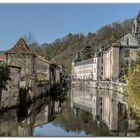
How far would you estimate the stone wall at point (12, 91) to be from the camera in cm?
1259

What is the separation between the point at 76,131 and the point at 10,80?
12.4 ft

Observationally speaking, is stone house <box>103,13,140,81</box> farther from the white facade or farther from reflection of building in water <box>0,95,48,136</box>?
A: reflection of building in water <box>0,95,48,136</box>

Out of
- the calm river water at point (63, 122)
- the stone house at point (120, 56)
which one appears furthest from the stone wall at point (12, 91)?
the stone house at point (120, 56)

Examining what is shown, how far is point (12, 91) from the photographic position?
13.6 metres

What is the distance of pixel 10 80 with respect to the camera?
13.1 m

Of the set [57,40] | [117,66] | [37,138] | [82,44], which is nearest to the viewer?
[37,138]

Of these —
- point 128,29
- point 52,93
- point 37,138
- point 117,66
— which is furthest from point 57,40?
point 52,93

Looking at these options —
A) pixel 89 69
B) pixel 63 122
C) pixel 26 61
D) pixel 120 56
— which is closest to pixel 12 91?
pixel 63 122

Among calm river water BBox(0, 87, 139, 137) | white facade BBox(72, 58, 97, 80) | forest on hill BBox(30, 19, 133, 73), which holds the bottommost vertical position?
calm river water BBox(0, 87, 139, 137)

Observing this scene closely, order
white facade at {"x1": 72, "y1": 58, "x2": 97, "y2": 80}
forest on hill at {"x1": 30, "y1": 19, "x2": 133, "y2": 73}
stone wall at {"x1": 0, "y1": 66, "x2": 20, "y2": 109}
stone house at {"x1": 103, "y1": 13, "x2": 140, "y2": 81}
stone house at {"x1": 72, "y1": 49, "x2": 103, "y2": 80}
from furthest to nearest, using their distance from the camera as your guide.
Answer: white facade at {"x1": 72, "y1": 58, "x2": 97, "y2": 80}
stone house at {"x1": 72, "y1": 49, "x2": 103, "y2": 80}
stone house at {"x1": 103, "y1": 13, "x2": 140, "y2": 81}
stone wall at {"x1": 0, "y1": 66, "x2": 20, "y2": 109}
forest on hill at {"x1": 30, "y1": 19, "x2": 133, "y2": 73}

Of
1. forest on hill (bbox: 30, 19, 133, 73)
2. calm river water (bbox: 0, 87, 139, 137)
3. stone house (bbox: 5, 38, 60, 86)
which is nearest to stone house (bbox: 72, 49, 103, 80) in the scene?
stone house (bbox: 5, 38, 60, 86)

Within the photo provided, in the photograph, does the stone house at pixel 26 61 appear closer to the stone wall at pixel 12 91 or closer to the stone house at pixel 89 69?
the stone wall at pixel 12 91

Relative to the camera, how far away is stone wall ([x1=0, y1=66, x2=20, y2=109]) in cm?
1259

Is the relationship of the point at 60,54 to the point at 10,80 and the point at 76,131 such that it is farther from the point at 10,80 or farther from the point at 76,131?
the point at 76,131
